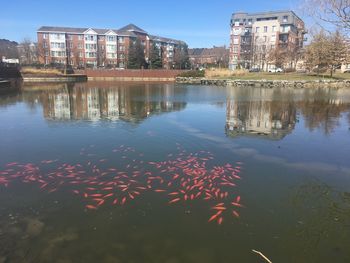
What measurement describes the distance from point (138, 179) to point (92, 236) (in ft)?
8.67

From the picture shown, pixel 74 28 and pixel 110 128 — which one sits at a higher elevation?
pixel 74 28

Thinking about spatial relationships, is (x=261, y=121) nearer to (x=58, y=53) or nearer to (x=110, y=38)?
(x=110, y=38)

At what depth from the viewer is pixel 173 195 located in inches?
277

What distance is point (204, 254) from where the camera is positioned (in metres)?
4.98

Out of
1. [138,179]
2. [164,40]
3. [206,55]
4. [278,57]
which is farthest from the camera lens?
[206,55]

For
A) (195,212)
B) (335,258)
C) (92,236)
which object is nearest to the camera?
(335,258)

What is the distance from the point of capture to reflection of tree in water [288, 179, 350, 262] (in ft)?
16.6

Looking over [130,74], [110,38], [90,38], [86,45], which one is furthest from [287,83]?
[86,45]

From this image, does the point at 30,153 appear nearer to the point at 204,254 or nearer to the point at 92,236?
the point at 92,236

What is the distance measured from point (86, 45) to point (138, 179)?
94.3 meters

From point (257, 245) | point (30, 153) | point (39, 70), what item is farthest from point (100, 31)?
point (257, 245)

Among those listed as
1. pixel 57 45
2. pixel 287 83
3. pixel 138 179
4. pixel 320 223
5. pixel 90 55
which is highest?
pixel 57 45

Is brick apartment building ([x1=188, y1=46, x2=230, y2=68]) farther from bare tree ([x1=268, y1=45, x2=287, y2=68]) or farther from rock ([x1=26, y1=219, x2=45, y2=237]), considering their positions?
rock ([x1=26, y1=219, x2=45, y2=237])

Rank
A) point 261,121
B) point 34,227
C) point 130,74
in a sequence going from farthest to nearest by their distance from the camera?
point 130,74, point 261,121, point 34,227
